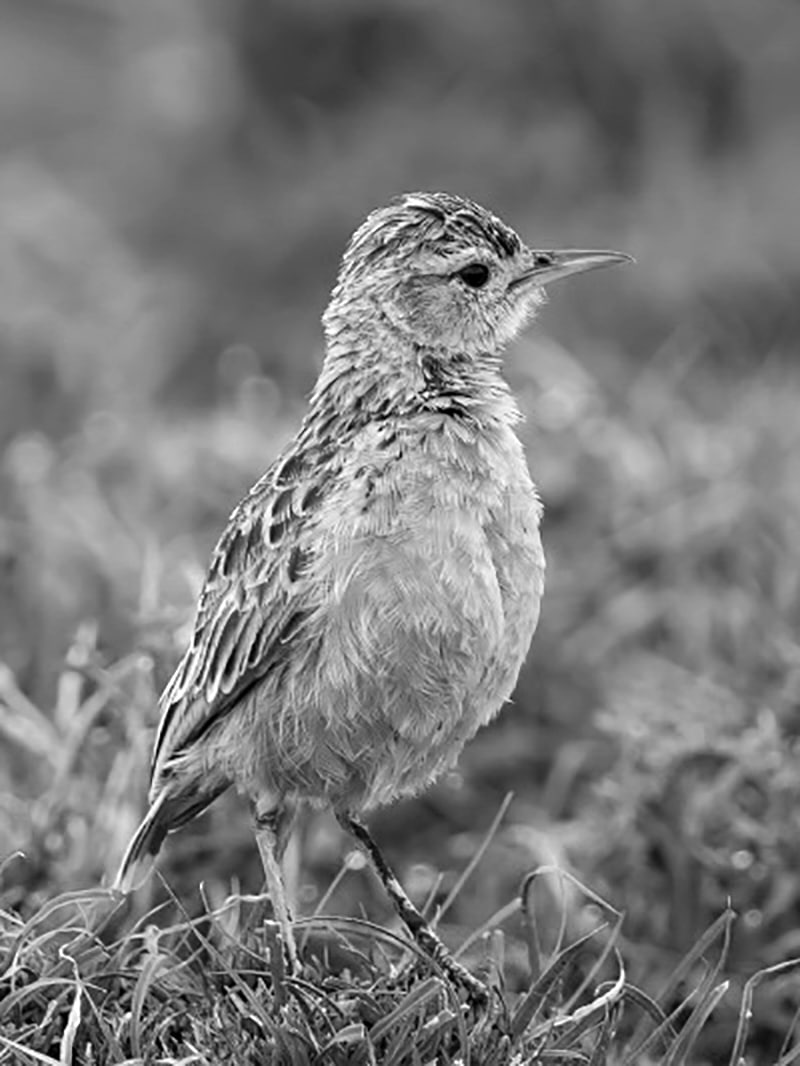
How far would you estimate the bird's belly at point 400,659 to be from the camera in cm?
519

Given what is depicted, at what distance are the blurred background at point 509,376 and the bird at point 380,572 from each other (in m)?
0.73

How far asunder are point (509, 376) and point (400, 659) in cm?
525

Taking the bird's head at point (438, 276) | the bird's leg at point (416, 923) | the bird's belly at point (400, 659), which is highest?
the bird's head at point (438, 276)

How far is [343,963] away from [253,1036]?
0.83m

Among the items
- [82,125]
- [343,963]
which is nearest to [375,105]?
[82,125]

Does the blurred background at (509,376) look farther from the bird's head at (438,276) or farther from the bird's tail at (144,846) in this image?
the bird's head at (438,276)

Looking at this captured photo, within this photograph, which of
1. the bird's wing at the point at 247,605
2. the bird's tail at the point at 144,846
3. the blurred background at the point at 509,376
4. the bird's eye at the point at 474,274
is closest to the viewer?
the bird's wing at the point at 247,605

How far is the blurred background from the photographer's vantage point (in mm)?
6953

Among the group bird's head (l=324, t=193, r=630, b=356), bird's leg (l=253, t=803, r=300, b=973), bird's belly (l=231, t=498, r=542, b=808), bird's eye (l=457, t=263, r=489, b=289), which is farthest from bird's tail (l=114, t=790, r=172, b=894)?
bird's eye (l=457, t=263, r=489, b=289)

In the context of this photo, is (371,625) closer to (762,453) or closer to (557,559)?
(557,559)

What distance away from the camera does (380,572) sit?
5.21m

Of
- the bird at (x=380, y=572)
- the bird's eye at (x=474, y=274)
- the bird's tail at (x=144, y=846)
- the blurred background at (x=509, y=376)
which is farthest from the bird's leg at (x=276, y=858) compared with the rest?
→ the bird's eye at (x=474, y=274)

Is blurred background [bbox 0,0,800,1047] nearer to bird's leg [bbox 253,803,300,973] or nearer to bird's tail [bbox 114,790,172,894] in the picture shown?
bird's tail [bbox 114,790,172,894]

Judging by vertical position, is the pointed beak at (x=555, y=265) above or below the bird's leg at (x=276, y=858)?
above
